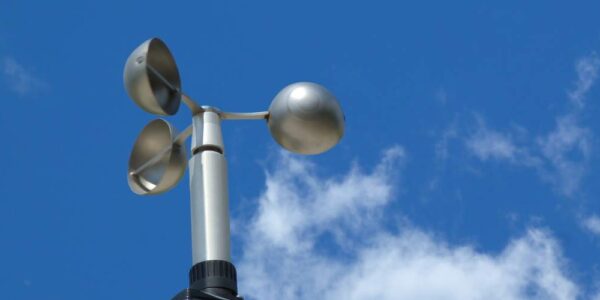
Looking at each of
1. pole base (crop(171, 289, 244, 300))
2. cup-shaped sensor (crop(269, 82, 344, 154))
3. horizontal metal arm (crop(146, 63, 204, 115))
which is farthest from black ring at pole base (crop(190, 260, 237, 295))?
cup-shaped sensor (crop(269, 82, 344, 154))

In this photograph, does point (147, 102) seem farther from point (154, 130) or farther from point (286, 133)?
point (286, 133)

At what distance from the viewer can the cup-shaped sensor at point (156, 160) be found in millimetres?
10695

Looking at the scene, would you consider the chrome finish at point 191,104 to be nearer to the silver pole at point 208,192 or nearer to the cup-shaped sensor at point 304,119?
the silver pole at point 208,192

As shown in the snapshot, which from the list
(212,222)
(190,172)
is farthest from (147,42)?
(212,222)

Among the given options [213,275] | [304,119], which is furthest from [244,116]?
[213,275]

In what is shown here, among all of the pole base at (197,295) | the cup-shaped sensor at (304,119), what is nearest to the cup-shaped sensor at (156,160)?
the cup-shaped sensor at (304,119)

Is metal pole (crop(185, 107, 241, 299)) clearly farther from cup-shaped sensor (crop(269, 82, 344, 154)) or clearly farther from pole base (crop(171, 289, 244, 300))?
cup-shaped sensor (crop(269, 82, 344, 154))

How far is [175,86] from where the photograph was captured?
10781 millimetres

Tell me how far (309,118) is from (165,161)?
1.43m

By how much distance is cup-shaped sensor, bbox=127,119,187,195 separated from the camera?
10.7 metres

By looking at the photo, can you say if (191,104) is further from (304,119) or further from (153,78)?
(304,119)

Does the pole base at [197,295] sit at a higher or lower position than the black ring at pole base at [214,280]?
lower

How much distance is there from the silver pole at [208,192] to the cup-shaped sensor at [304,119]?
0.73 m

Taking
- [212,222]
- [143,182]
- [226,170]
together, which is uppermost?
[143,182]
